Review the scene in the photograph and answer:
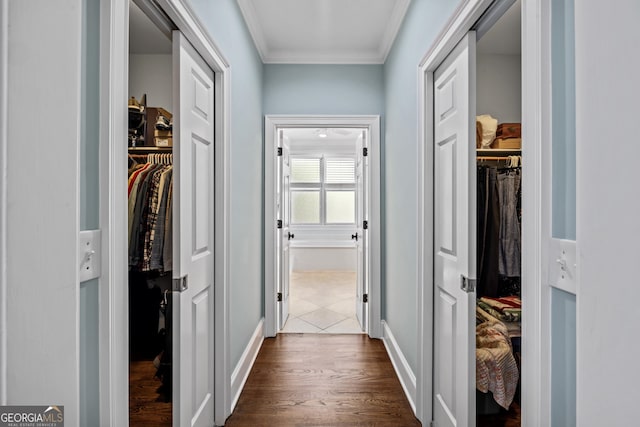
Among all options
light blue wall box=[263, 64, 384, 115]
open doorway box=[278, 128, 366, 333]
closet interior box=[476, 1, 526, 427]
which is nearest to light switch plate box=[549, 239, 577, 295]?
closet interior box=[476, 1, 526, 427]

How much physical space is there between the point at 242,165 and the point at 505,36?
94.1 inches

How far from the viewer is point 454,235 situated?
1.65 meters

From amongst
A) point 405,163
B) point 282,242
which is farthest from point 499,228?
point 282,242

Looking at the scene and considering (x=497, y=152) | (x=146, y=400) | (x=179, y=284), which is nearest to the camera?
(x=179, y=284)

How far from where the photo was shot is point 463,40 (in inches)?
59.6

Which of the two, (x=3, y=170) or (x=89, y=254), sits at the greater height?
(x=3, y=170)

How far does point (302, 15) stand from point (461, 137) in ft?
5.98

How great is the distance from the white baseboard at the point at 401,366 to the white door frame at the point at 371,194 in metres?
0.25

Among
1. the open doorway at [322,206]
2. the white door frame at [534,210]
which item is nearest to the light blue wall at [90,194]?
the white door frame at [534,210]

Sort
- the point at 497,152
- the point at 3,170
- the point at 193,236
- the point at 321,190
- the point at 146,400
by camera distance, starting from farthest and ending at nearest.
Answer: the point at 321,190, the point at 497,152, the point at 146,400, the point at 193,236, the point at 3,170

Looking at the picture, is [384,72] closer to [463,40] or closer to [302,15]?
[302,15]

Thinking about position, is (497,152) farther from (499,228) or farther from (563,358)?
(563,358)

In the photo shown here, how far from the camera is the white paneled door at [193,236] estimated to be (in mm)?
1474

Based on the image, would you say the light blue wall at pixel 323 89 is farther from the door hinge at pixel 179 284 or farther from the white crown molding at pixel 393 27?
the door hinge at pixel 179 284
